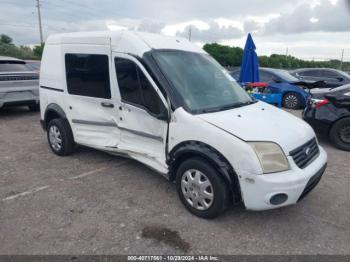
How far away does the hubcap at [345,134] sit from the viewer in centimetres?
591

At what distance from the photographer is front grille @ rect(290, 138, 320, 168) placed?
3.12 metres

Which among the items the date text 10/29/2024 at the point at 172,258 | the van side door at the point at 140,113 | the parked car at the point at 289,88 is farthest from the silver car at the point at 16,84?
the parked car at the point at 289,88

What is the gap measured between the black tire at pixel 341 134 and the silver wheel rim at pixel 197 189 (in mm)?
3981

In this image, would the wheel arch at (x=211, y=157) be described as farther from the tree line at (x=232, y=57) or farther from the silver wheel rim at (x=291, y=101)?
the tree line at (x=232, y=57)

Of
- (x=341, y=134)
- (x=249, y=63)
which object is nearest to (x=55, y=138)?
(x=341, y=134)

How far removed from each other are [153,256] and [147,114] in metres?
1.69

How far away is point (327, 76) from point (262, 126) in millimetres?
10766

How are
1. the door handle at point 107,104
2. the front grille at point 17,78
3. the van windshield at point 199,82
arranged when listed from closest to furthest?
the van windshield at point 199,82 → the door handle at point 107,104 → the front grille at point 17,78

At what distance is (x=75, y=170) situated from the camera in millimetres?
4750

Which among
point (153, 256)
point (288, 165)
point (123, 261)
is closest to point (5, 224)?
point (123, 261)

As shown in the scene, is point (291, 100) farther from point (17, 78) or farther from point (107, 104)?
point (17, 78)

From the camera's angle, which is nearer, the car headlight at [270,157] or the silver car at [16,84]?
the car headlight at [270,157]

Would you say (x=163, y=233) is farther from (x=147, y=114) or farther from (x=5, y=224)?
(x=5, y=224)

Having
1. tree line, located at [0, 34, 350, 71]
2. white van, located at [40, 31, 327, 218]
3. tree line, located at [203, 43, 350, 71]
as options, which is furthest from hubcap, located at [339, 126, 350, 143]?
tree line, located at [203, 43, 350, 71]
